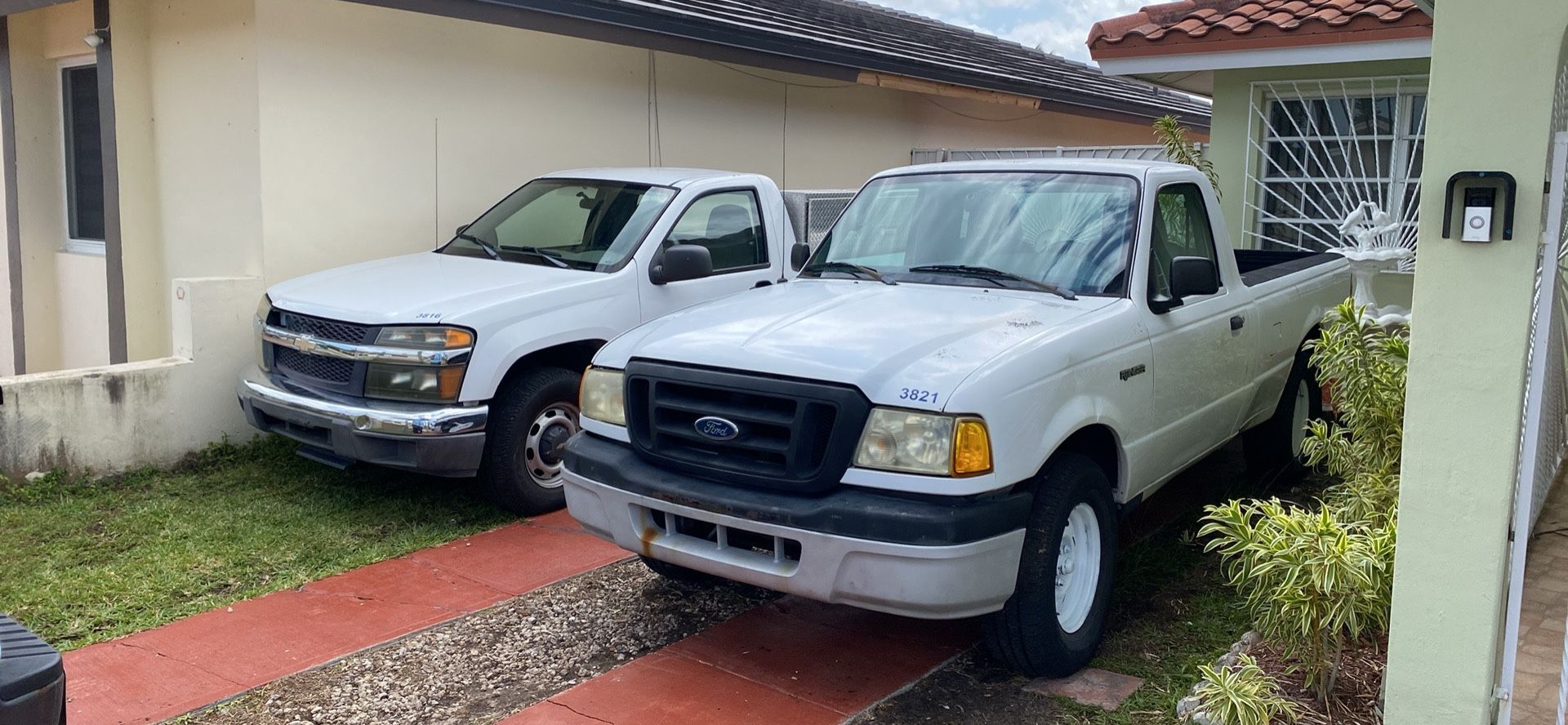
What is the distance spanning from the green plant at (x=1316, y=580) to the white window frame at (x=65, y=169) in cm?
919

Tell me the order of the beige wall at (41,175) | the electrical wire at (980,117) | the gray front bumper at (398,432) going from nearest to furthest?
the gray front bumper at (398,432) → the beige wall at (41,175) → the electrical wire at (980,117)

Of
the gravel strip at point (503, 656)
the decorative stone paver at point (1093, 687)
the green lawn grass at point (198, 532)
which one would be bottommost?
the gravel strip at point (503, 656)

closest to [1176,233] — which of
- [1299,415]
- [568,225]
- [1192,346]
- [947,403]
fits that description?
[1192,346]

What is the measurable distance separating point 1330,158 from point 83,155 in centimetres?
975

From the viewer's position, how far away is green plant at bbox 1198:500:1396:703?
148 inches

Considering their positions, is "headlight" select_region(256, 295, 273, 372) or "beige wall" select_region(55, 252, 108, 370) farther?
"beige wall" select_region(55, 252, 108, 370)

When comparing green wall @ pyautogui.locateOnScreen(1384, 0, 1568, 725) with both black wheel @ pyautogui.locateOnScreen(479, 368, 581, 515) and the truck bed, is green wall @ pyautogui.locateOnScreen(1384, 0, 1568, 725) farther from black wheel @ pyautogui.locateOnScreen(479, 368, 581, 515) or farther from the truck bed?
black wheel @ pyautogui.locateOnScreen(479, 368, 581, 515)

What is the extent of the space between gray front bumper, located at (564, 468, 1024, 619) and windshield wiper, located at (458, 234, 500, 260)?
3.44 meters

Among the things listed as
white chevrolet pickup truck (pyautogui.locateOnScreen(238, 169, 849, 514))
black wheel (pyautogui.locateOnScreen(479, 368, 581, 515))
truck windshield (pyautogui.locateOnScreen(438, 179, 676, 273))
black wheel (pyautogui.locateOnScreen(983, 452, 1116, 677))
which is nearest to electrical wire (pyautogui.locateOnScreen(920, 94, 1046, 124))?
white chevrolet pickup truck (pyautogui.locateOnScreen(238, 169, 849, 514))

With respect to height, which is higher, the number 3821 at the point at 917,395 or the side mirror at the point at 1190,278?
the side mirror at the point at 1190,278

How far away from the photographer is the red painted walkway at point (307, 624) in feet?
14.9

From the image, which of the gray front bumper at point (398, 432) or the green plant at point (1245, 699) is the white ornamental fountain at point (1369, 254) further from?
the gray front bumper at point (398, 432)

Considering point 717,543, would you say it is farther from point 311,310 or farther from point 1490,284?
point 311,310

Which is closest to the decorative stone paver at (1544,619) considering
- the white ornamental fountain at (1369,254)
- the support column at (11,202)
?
the white ornamental fountain at (1369,254)
